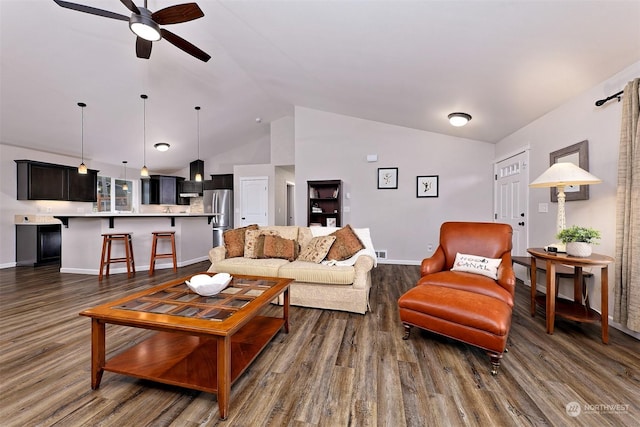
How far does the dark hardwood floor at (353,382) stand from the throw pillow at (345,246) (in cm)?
76

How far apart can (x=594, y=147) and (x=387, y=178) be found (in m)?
3.11

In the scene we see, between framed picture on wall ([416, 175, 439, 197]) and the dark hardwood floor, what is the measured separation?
3046 millimetres

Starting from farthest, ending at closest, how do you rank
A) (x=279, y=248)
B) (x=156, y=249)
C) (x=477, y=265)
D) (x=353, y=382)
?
(x=156, y=249) → (x=279, y=248) → (x=477, y=265) → (x=353, y=382)

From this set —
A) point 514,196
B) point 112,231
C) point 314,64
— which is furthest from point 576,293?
point 112,231

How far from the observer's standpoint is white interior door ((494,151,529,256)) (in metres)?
3.98

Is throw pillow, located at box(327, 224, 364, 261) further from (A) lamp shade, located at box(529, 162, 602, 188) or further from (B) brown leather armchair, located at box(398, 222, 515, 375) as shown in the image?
(A) lamp shade, located at box(529, 162, 602, 188)

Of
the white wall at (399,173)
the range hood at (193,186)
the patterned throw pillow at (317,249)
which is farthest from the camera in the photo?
the range hood at (193,186)

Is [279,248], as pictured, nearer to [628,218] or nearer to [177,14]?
[177,14]

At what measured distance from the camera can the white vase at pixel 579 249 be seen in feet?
7.44

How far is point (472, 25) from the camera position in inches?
90.1

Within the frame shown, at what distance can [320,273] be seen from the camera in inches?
113

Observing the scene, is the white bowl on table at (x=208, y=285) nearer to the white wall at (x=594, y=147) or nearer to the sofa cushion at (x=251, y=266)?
the sofa cushion at (x=251, y=266)

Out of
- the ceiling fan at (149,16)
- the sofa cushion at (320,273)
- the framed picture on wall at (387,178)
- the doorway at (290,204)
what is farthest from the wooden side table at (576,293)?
the doorway at (290,204)

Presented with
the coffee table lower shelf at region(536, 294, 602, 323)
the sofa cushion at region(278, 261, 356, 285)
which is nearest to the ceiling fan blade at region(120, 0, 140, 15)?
the sofa cushion at region(278, 261, 356, 285)
